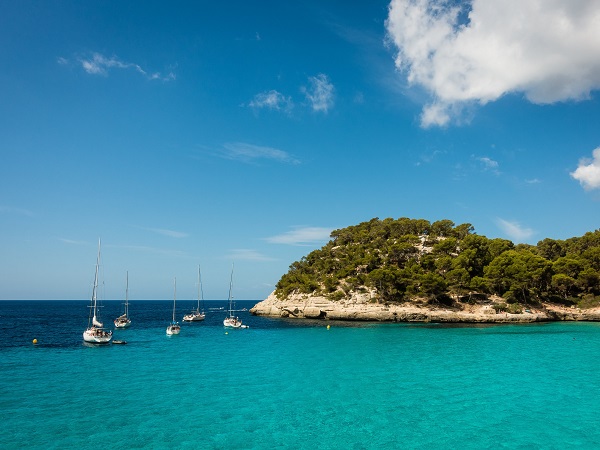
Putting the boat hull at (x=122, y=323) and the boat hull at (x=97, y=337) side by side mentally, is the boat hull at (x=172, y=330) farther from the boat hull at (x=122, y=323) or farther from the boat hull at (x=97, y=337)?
the boat hull at (x=122, y=323)

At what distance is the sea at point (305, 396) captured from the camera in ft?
57.3

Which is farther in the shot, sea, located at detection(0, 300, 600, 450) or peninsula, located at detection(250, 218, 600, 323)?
peninsula, located at detection(250, 218, 600, 323)

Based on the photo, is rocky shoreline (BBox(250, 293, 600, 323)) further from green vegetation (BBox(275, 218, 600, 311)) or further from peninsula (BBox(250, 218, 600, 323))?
green vegetation (BBox(275, 218, 600, 311))

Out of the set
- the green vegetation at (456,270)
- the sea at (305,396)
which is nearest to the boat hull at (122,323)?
the sea at (305,396)

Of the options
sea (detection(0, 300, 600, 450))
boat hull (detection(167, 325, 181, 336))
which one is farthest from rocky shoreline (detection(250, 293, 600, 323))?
boat hull (detection(167, 325, 181, 336))

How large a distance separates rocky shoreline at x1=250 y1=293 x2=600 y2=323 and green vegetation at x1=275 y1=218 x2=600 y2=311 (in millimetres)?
2670

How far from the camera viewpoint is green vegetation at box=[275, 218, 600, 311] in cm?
7531

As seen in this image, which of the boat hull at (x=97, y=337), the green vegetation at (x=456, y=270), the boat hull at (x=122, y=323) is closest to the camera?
the boat hull at (x=97, y=337)

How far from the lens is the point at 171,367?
33.1m

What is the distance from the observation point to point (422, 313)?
71.2 m

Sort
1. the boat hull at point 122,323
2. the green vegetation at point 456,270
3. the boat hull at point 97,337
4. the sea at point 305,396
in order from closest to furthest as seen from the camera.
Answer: the sea at point 305,396 → the boat hull at point 97,337 → the boat hull at point 122,323 → the green vegetation at point 456,270

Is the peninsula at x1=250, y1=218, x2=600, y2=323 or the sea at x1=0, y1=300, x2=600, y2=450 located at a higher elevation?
the peninsula at x1=250, y1=218, x2=600, y2=323

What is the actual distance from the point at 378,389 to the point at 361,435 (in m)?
8.11

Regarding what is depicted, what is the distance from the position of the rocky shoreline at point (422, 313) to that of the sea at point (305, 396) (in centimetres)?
2479
